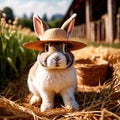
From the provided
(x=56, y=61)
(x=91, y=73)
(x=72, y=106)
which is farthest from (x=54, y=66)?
(x=91, y=73)

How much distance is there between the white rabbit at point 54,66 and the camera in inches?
80.0

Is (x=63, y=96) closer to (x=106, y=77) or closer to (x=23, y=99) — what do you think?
(x=23, y=99)

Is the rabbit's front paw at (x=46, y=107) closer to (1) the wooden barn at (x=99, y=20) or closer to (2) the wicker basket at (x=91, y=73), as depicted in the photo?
(2) the wicker basket at (x=91, y=73)

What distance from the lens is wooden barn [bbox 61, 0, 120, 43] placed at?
770 centimetres

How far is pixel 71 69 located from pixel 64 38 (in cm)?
22

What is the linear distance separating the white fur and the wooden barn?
18.1 ft

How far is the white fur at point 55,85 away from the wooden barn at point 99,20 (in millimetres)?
5516

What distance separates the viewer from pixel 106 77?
343 centimetres

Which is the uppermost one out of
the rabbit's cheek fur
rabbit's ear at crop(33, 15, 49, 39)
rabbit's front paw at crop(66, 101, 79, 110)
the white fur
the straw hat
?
rabbit's ear at crop(33, 15, 49, 39)

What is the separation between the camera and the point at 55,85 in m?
2.11

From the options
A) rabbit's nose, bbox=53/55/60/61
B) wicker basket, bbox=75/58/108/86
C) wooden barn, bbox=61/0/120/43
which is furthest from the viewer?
wooden barn, bbox=61/0/120/43

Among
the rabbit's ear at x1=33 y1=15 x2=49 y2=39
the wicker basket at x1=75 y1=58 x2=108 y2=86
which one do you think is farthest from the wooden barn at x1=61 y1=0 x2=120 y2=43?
the rabbit's ear at x1=33 y1=15 x2=49 y2=39

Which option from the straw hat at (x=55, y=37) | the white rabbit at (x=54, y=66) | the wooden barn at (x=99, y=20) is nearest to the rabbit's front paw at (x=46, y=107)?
the white rabbit at (x=54, y=66)

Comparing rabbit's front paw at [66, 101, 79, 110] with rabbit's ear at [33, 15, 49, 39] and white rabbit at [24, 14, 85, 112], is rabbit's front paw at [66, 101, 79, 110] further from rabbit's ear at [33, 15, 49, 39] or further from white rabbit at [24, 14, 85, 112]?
rabbit's ear at [33, 15, 49, 39]
